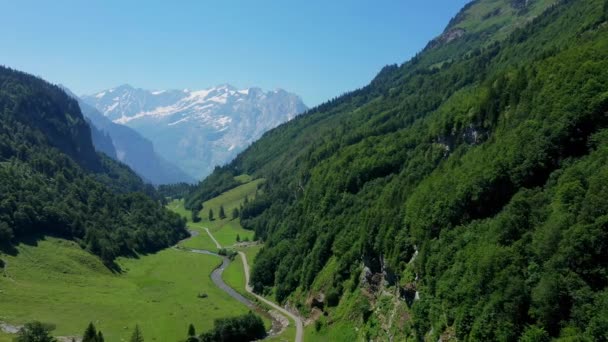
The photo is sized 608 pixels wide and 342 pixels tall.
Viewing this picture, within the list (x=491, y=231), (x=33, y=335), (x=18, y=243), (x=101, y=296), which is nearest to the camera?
(x=491, y=231)

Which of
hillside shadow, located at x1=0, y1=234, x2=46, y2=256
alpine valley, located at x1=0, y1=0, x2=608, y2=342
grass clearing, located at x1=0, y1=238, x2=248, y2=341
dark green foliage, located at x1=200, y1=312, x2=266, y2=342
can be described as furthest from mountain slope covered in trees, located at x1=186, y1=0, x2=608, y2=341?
hillside shadow, located at x1=0, y1=234, x2=46, y2=256

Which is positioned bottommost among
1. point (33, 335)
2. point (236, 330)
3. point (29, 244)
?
point (236, 330)

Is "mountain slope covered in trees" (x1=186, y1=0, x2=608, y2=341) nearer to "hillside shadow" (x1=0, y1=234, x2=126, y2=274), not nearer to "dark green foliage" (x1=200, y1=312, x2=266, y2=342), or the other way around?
"dark green foliage" (x1=200, y1=312, x2=266, y2=342)

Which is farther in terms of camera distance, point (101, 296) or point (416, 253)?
point (101, 296)

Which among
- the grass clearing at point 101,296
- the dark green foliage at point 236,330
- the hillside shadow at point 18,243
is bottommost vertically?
the dark green foliage at point 236,330

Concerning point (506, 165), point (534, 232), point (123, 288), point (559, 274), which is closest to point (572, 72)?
point (506, 165)

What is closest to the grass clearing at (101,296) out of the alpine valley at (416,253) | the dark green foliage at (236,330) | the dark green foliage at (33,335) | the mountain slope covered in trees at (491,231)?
the alpine valley at (416,253)

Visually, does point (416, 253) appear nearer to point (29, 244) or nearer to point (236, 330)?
point (236, 330)

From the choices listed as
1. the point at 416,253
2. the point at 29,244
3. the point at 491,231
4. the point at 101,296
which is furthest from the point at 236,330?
the point at 29,244

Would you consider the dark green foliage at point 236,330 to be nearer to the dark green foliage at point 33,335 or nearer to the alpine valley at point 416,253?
the alpine valley at point 416,253
